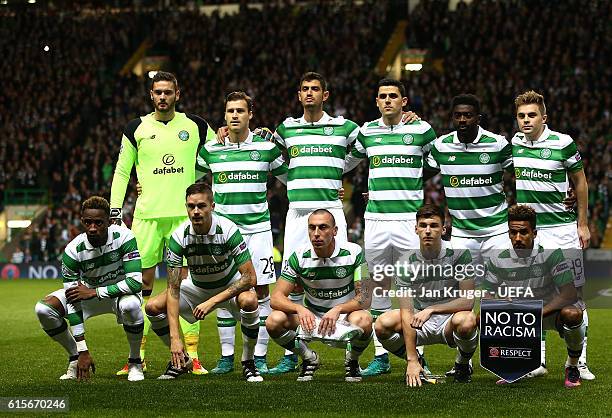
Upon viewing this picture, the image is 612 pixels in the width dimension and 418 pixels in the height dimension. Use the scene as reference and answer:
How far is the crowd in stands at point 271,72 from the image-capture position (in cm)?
2380

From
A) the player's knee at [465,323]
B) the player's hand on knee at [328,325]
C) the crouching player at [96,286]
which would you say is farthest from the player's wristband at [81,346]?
the player's knee at [465,323]

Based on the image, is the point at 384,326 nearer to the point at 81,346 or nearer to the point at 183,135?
the point at 81,346

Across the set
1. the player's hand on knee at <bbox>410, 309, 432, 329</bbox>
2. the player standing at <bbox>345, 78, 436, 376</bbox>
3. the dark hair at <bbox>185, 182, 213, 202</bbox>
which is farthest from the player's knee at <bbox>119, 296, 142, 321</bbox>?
the player's hand on knee at <bbox>410, 309, 432, 329</bbox>

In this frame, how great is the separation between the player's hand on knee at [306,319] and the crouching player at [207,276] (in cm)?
54

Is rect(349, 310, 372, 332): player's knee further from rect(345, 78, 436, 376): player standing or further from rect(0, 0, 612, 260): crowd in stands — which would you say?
rect(0, 0, 612, 260): crowd in stands

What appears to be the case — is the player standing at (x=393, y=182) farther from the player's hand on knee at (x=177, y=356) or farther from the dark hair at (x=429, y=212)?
the player's hand on knee at (x=177, y=356)

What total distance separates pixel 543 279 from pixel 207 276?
8.35ft

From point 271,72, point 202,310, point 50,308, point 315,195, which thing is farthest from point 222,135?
point 271,72

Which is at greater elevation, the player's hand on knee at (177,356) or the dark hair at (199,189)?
the dark hair at (199,189)

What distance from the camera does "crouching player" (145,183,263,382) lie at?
24.6ft

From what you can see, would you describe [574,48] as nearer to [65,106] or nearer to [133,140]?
[65,106]

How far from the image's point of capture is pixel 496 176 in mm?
8125

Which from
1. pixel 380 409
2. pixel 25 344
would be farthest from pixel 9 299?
pixel 380 409

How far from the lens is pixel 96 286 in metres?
7.95
